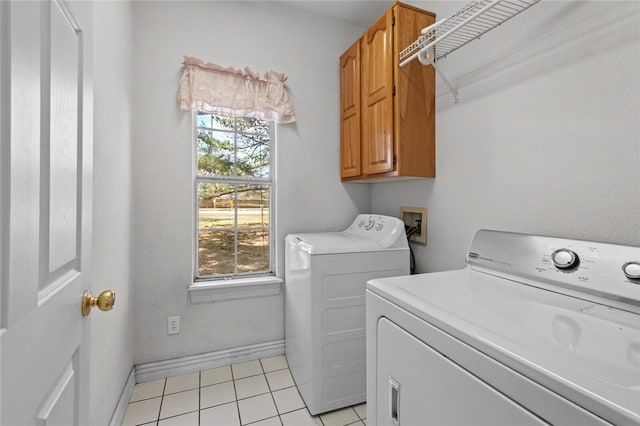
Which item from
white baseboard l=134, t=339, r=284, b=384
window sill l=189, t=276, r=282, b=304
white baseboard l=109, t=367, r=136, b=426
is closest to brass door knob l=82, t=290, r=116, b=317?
white baseboard l=109, t=367, r=136, b=426

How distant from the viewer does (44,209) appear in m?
0.54

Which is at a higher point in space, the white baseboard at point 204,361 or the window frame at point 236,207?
the window frame at point 236,207

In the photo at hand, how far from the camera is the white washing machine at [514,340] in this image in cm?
51

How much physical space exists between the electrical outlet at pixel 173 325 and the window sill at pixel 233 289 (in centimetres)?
16

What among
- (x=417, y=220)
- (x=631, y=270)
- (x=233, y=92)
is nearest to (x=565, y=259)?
(x=631, y=270)

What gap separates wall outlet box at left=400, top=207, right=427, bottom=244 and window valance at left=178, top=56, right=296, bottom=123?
115cm

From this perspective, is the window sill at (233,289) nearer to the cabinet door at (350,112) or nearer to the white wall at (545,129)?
the cabinet door at (350,112)

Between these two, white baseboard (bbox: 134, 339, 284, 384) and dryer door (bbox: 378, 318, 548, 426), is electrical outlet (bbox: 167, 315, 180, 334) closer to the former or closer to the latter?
white baseboard (bbox: 134, 339, 284, 384)

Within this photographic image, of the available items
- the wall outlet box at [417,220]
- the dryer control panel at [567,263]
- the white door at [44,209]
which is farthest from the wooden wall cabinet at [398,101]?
the white door at [44,209]

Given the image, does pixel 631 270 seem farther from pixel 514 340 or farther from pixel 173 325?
pixel 173 325

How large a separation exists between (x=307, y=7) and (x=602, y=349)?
271 cm

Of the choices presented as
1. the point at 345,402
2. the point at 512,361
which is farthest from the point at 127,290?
the point at 512,361

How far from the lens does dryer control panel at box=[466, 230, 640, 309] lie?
828 mm

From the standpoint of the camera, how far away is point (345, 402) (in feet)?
5.69
